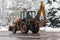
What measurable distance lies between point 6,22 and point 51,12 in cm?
406

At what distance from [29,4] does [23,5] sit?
21.1 inches

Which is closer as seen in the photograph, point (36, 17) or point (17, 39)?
point (17, 39)

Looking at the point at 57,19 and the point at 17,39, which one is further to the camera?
the point at 57,19

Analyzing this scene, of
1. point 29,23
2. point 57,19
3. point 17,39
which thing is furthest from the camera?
point 57,19

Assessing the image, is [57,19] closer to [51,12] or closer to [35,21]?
[51,12]

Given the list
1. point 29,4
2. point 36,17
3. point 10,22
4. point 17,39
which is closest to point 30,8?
point 29,4

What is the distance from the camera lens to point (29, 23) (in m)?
18.5

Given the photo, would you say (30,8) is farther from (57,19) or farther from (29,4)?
(57,19)

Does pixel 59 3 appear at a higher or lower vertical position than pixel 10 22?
higher

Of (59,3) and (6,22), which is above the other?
(59,3)

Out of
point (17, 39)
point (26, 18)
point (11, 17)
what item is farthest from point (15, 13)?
point (17, 39)

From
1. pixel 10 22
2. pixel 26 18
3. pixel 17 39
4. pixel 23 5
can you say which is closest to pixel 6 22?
pixel 10 22

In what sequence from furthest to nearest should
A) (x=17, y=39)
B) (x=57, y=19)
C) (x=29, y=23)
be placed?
(x=57, y=19) → (x=29, y=23) → (x=17, y=39)

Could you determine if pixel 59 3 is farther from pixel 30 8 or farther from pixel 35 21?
pixel 35 21
